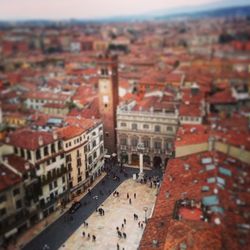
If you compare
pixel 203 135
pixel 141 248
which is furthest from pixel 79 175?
pixel 141 248

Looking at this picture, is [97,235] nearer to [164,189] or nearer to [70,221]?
[70,221]

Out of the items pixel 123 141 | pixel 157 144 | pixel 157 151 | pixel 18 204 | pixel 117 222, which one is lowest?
pixel 117 222

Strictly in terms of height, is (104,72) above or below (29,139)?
above

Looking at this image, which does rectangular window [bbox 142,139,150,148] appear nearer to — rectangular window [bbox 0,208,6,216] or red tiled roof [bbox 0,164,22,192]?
red tiled roof [bbox 0,164,22,192]

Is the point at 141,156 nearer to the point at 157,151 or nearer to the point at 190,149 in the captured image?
the point at 157,151

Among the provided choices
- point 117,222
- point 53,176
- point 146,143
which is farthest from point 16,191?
point 146,143
